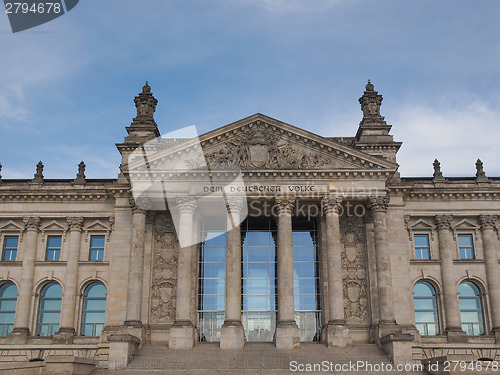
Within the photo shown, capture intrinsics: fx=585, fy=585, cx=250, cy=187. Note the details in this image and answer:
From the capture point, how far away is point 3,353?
36312 mm

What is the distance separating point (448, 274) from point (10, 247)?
3148 cm

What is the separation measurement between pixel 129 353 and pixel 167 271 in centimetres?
775

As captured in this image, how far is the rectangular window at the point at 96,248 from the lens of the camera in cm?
4234

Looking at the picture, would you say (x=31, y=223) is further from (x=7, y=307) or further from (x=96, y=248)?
(x=7, y=307)

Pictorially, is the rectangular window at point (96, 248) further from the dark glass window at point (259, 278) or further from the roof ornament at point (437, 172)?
the roof ornament at point (437, 172)

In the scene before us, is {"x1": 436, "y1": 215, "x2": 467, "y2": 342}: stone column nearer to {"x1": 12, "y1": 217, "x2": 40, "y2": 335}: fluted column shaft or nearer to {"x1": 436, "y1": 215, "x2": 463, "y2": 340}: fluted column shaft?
{"x1": 436, "y1": 215, "x2": 463, "y2": 340}: fluted column shaft

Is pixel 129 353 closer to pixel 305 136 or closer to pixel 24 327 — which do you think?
pixel 24 327

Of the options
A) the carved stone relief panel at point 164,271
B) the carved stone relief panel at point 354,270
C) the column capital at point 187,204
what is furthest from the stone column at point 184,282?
the carved stone relief panel at point 354,270

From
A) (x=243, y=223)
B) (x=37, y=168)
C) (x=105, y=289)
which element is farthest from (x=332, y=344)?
(x=37, y=168)

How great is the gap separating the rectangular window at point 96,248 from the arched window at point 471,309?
25.6 meters

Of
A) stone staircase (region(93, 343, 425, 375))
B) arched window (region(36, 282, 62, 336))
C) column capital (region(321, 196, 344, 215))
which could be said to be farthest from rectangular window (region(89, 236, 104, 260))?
column capital (region(321, 196, 344, 215))

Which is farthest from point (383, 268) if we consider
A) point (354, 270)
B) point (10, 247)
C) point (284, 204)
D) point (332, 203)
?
point (10, 247)

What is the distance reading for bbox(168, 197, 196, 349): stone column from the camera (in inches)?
1382

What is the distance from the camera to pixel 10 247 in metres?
43.0
